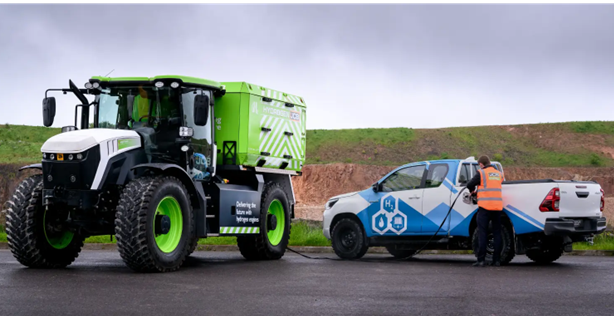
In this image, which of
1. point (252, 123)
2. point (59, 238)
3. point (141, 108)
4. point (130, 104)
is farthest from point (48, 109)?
point (252, 123)

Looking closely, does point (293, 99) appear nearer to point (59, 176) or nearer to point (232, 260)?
point (232, 260)

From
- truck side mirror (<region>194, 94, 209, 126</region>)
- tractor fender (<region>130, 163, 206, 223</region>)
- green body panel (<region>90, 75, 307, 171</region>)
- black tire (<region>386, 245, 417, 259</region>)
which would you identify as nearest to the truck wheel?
tractor fender (<region>130, 163, 206, 223</region>)

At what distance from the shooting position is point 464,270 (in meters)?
13.8

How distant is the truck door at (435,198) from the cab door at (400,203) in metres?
0.14

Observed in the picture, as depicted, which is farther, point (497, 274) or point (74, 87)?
point (74, 87)

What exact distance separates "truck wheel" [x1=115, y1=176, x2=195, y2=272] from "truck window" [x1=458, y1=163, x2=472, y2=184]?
559 cm

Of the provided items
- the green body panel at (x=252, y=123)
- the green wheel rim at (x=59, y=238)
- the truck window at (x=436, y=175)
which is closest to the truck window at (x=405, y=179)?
the truck window at (x=436, y=175)

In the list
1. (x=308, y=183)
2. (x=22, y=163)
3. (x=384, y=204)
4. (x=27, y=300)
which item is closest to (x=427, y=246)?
(x=384, y=204)

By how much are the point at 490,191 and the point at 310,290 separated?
213 inches

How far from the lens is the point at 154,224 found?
1252 centimetres

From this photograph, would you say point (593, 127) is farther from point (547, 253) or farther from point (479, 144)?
point (547, 253)

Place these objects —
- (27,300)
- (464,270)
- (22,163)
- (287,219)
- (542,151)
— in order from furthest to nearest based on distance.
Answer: (542,151) → (22,163) → (287,219) → (464,270) → (27,300)

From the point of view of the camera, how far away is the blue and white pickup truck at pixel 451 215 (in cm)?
1437

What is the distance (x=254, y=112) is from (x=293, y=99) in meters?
2.20
